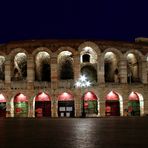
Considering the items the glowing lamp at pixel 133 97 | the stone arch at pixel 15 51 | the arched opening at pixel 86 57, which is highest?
the stone arch at pixel 15 51

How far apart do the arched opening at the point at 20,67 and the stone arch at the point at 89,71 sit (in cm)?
778

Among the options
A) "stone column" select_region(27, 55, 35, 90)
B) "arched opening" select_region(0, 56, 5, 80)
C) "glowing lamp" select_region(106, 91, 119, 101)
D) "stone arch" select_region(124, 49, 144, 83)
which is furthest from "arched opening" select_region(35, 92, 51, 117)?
"stone arch" select_region(124, 49, 144, 83)

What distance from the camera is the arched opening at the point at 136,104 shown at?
40.4 m

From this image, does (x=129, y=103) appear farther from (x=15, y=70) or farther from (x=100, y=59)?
(x=15, y=70)

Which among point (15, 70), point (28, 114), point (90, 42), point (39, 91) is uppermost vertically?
point (90, 42)

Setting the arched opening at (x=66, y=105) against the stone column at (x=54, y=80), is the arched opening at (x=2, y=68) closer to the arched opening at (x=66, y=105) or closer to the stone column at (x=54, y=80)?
the stone column at (x=54, y=80)

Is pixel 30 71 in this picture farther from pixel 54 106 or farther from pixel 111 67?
pixel 111 67

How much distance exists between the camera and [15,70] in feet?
135

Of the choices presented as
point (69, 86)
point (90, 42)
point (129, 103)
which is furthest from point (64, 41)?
point (129, 103)

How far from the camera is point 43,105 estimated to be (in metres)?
39.0

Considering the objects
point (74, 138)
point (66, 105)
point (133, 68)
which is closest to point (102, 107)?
point (66, 105)

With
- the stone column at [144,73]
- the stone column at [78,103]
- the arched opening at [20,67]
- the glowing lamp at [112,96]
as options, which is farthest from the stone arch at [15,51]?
the stone column at [144,73]

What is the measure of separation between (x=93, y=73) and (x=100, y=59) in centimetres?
309

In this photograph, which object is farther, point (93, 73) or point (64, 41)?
point (93, 73)
